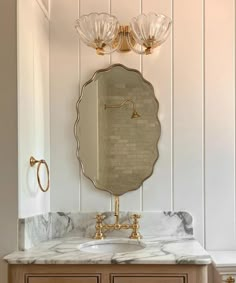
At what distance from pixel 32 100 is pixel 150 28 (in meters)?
0.66

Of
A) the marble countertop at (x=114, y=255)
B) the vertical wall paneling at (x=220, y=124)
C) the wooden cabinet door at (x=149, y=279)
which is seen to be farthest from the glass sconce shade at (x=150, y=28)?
the wooden cabinet door at (x=149, y=279)

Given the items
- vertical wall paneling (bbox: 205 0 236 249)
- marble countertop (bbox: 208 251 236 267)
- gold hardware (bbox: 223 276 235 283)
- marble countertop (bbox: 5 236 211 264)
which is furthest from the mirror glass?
gold hardware (bbox: 223 276 235 283)

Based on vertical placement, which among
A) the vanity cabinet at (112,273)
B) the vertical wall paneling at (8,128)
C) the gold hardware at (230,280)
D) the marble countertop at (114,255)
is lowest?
the gold hardware at (230,280)

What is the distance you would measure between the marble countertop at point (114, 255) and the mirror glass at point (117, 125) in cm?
45

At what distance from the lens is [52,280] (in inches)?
71.4

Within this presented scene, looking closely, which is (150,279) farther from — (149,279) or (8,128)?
(8,128)

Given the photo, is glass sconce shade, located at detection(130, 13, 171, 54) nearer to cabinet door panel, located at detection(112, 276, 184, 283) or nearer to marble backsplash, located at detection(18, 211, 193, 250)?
marble backsplash, located at detection(18, 211, 193, 250)

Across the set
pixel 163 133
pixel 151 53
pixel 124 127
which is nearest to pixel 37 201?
pixel 124 127

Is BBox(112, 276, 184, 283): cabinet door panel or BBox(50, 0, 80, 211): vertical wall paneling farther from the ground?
BBox(50, 0, 80, 211): vertical wall paneling

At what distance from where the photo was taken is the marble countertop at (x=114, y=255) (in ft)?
5.84

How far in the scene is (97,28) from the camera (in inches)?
85.2

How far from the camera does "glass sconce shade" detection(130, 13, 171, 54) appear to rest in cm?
216

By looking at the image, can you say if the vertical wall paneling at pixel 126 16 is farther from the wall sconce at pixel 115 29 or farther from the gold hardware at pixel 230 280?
the gold hardware at pixel 230 280

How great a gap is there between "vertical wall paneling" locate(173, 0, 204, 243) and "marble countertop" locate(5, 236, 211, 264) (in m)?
0.29
